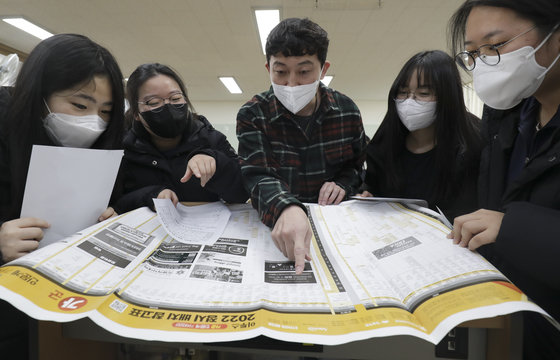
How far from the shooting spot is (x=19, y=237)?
0.54 meters

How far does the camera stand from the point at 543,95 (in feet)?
2.31

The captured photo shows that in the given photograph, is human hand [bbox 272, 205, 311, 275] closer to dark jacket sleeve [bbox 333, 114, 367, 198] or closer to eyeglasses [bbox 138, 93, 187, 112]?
dark jacket sleeve [bbox 333, 114, 367, 198]

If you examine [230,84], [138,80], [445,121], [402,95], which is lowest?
[445,121]

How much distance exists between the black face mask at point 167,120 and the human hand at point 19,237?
0.63 meters

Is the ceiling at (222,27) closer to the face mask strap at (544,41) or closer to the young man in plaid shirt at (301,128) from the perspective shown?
the young man in plaid shirt at (301,128)

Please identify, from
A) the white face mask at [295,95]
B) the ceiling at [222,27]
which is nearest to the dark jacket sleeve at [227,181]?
the white face mask at [295,95]

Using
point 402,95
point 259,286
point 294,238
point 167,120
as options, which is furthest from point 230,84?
point 259,286

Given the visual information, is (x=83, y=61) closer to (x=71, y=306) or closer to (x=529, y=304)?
(x=71, y=306)

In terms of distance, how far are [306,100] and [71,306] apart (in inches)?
33.4

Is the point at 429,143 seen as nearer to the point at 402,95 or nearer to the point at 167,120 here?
the point at 402,95

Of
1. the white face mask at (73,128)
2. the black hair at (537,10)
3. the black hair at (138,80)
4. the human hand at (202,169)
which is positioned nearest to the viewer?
the black hair at (537,10)

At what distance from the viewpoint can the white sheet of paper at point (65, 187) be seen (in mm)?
579

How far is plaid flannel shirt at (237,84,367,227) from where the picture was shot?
1.03 m

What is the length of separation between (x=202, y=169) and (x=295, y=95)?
395mm
